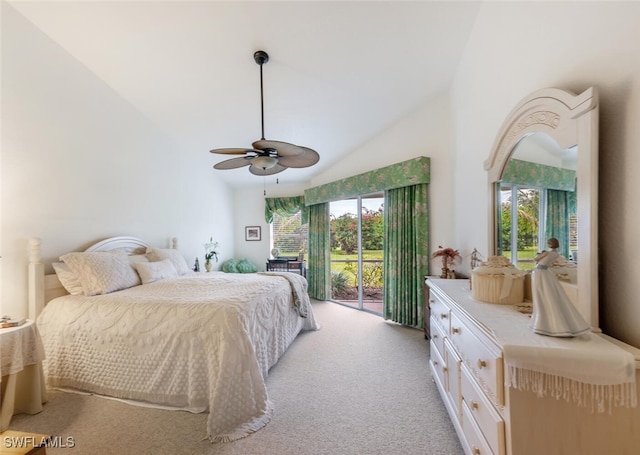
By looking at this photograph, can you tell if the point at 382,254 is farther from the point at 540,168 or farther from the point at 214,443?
the point at 214,443

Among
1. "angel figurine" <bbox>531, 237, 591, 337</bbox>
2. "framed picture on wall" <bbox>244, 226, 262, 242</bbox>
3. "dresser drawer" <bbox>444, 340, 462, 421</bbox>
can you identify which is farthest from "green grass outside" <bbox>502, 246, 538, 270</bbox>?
"framed picture on wall" <bbox>244, 226, 262, 242</bbox>

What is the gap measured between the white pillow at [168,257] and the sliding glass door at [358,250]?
8.26 ft

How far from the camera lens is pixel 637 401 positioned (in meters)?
0.86

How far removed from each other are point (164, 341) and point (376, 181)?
318 cm

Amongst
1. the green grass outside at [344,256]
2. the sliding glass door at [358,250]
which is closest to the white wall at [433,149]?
the sliding glass door at [358,250]

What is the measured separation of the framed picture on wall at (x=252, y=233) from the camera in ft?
19.7

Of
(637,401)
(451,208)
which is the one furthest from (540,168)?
(451,208)

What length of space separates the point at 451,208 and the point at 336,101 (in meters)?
1.87

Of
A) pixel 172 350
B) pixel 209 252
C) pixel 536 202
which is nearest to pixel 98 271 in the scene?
pixel 172 350

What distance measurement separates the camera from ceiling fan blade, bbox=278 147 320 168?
7.91 feet

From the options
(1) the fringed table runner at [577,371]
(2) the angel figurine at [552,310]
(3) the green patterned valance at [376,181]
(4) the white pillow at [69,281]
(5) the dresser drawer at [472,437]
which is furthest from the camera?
(3) the green patterned valance at [376,181]

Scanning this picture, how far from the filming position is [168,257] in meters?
3.47

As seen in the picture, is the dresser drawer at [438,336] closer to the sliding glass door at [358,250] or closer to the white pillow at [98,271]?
the sliding glass door at [358,250]

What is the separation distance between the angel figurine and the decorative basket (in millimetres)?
450
